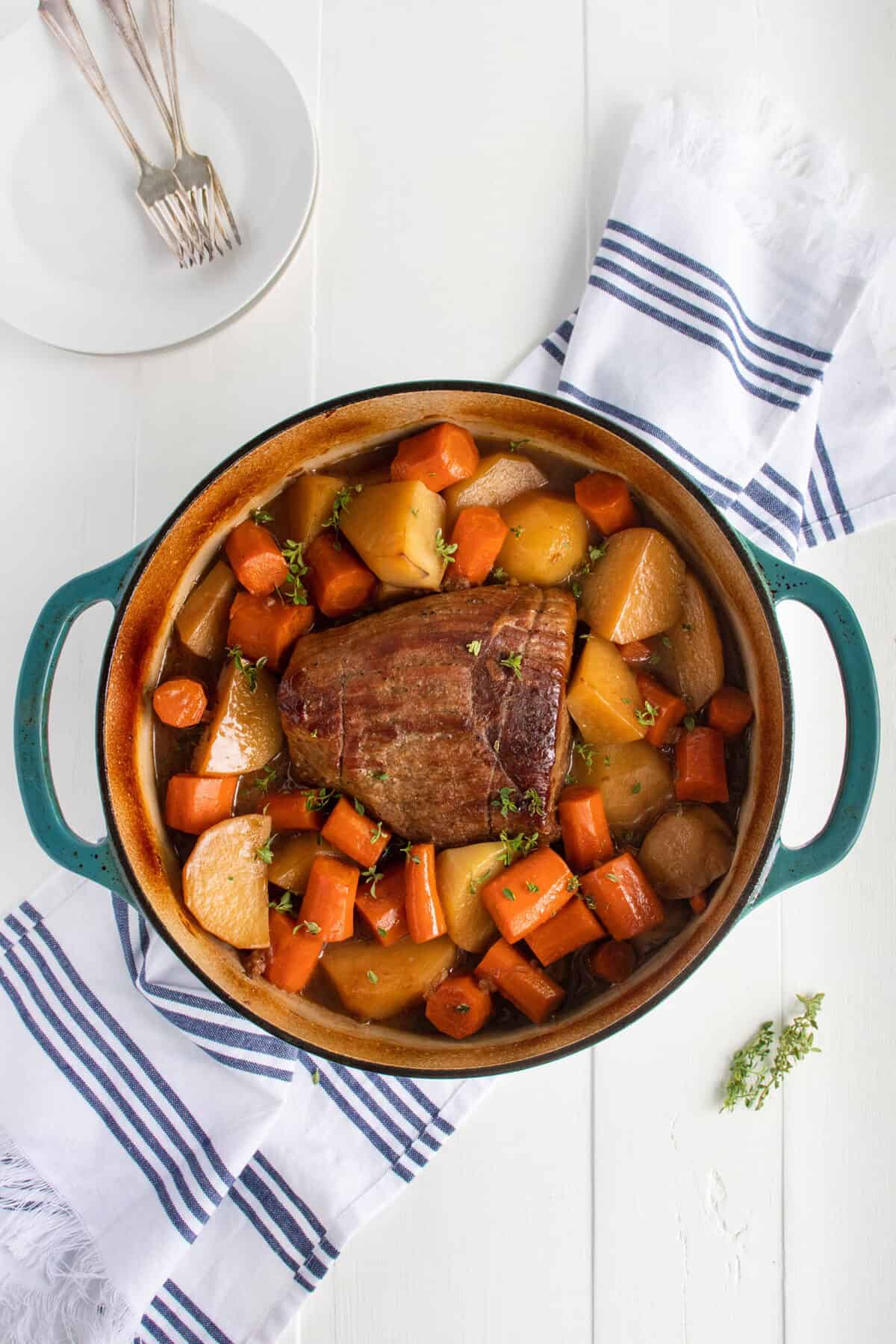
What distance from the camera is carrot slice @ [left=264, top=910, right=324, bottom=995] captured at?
235 cm

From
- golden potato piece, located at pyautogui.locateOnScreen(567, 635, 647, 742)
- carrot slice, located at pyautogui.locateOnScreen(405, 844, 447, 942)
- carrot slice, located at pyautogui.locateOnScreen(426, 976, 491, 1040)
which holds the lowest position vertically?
carrot slice, located at pyautogui.locateOnScreen(426, 976, 491, 1040)

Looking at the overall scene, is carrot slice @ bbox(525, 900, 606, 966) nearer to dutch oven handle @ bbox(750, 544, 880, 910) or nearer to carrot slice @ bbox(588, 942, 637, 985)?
carrot slice @ bbox(588, 942, 637, 985)

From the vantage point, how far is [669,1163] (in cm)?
265

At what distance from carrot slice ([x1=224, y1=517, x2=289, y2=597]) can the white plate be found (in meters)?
0.56

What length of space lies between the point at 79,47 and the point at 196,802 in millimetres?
1844

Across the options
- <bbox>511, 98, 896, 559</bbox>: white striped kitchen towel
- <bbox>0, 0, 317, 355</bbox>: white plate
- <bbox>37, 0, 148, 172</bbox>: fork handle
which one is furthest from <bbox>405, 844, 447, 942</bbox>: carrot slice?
<bbox>37, 0, 148, 172</bbox>: fork handle

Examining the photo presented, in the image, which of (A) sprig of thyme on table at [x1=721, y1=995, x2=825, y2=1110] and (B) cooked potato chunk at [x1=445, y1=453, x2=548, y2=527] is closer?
(B) cooked potato chunk at [x1=445, y1=453, x2=548, y2=527]

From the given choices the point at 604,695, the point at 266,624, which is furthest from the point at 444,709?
the point at 266,624

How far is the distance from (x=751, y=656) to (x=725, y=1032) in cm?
97

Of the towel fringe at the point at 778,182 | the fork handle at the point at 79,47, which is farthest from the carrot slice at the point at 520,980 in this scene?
the fork handle at the point at 79,47

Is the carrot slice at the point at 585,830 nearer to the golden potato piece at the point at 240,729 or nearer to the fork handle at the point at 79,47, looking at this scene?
the golden potato piece at the point at 240,729

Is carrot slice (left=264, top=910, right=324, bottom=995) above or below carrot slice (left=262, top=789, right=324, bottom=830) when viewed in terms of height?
below

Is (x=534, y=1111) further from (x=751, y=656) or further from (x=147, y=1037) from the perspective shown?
(x=751, y=656)

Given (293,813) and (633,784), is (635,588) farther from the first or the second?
(293,813)
